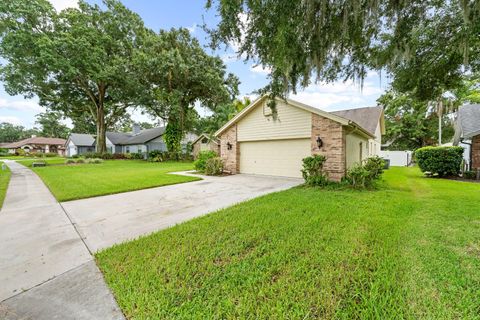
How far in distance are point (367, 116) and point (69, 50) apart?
26.3 metres

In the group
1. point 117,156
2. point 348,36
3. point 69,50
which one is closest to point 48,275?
point 348,36

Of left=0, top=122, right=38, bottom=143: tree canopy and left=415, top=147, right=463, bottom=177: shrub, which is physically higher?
left=0, top=122, right=38, bottom=143: tree canopy

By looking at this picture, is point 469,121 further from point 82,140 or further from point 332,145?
point 82,140

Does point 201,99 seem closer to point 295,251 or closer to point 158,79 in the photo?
point 158,79

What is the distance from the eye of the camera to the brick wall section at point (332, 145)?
7.61 metres

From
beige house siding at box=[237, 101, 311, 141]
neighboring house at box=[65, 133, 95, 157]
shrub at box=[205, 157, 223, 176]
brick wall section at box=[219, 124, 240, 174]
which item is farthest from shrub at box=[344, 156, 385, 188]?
neighboring house at box=[65, 133, 95, 157]

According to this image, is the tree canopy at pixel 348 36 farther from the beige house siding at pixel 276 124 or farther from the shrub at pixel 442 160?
the shrub at pixel 442 160

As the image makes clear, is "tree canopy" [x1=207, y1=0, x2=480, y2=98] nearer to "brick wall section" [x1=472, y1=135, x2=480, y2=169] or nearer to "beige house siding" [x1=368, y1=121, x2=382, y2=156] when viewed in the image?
"brick wall section" [x1=472, y1=135, x2=480, y2=169]

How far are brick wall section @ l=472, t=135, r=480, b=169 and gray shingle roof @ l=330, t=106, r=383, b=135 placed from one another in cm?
560

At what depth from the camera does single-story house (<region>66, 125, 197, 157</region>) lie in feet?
93.6

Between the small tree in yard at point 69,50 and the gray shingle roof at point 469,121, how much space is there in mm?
23490

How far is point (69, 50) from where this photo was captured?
18.3 m

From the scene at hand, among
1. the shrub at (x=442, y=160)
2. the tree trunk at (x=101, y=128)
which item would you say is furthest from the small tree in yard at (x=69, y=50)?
the shrub at (x=442, y=160)

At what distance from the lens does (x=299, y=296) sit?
1922 mm
